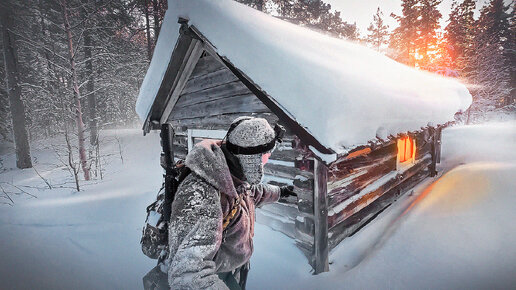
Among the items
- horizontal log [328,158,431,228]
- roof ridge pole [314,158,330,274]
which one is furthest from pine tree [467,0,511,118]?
roof ridge pole [314,158,330,274]

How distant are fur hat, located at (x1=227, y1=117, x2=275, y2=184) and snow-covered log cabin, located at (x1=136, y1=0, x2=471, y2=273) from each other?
2.04 ft

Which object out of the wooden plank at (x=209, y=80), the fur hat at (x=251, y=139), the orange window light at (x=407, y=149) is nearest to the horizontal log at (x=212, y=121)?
the wooden plank at (x=209, y=80)

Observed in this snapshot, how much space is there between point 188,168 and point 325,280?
→ 9.72 ft

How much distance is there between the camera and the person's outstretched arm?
1264mm

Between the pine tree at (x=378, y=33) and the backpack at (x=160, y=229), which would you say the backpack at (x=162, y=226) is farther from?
the pine tree at (x=378, y=33)

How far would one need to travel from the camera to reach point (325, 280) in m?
3.31

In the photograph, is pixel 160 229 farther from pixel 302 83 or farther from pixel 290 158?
pixel 290 158

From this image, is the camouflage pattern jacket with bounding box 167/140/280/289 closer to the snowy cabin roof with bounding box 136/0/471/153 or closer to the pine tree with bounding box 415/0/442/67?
the snowy cabin roof with bounding box 136/0/471/153

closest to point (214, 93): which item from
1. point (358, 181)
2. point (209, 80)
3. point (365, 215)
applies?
point (209, 80)

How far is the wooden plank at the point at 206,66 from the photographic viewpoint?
4.32 meters

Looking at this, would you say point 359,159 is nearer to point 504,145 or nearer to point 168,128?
point 168,128

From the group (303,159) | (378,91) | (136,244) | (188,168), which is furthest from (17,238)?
(378,91)

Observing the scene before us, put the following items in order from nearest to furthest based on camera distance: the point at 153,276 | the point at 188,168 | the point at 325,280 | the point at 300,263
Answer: the point at 188,168, the point at 153,276, the point at 325,280, the point at 300,263

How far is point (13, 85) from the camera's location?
10.7 m
